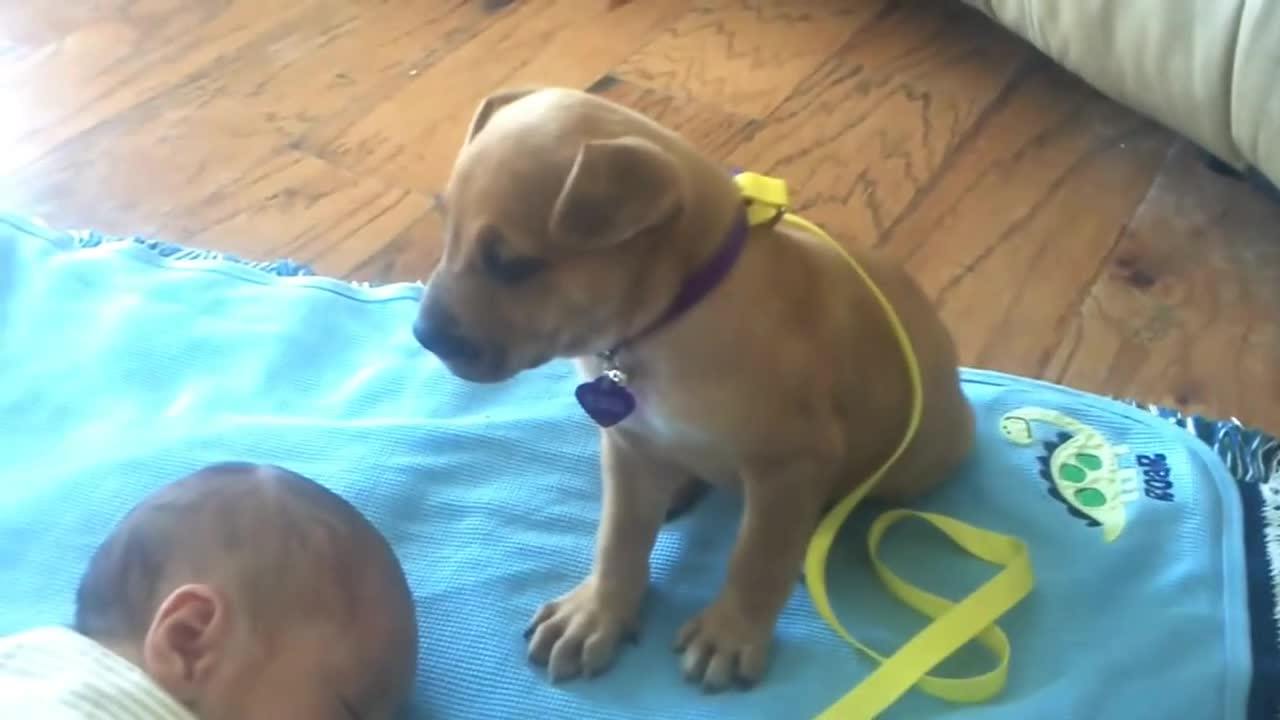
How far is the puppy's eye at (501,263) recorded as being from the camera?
956 millimetres

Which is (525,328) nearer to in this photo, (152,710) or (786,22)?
(152,710)

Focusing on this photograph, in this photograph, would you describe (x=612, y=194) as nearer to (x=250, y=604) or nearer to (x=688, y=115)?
(x=250, y=604)

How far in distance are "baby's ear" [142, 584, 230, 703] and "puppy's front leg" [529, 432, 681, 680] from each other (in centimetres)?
29

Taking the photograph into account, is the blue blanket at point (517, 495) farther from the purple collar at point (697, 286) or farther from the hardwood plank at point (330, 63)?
the hardwood plank at point (330, 63)

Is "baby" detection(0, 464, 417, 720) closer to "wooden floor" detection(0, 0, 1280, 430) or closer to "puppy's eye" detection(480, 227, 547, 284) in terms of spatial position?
"puppy's eye" detection(480, 227, 547, 284)

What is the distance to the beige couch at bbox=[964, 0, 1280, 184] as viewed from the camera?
63.2 inches

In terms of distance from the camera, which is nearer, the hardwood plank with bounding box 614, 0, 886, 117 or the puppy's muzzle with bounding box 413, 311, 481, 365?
the puppy's muzzle with bounding box 413, 311, 481, 365

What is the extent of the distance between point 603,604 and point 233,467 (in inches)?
12.3

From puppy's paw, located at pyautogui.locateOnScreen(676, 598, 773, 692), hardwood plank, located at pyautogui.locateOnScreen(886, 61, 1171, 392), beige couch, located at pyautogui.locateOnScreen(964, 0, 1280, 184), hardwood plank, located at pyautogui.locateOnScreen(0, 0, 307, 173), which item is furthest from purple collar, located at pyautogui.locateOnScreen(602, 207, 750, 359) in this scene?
hardwood plank, located at pyautogui.locateOnScreen(0, 0, 307, 173)

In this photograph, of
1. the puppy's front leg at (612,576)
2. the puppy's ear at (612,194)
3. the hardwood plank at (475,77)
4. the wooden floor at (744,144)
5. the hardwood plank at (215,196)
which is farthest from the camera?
the hardwood plank at (475,77)

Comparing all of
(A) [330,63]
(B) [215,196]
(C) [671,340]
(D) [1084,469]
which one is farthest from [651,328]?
(A) [330,63]

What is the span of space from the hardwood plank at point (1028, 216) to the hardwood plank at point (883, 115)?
3 cm

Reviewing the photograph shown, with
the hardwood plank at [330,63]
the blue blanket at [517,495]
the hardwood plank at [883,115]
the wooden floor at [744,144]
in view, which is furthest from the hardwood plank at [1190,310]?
the hardwood plank at [330,63]

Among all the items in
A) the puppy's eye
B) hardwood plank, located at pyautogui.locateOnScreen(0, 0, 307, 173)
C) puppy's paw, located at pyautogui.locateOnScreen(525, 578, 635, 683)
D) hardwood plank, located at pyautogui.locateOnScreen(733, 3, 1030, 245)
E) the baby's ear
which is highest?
the puppy's eye
